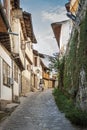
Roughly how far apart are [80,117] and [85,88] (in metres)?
1.83

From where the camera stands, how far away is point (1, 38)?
18906 mm

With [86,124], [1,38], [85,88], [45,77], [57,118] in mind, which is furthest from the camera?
[45,77]

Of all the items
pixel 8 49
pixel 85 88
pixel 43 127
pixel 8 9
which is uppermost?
pixel 8 9

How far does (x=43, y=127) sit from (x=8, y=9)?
12.4 meters

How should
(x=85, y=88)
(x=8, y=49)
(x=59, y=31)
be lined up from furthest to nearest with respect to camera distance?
1. (x=59, y=31)
2. (x=8, y=49)
3. (x=85, y=88)

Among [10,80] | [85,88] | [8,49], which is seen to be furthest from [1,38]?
[85,88]

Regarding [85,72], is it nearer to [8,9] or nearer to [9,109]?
[9,109]

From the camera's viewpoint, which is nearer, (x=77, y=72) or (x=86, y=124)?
(x=86, y=124)

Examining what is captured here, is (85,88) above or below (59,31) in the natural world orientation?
below

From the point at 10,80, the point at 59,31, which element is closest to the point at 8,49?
the point at 10,80

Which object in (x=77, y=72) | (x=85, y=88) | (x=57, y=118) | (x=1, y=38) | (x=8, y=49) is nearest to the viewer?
(x=85, y=88)

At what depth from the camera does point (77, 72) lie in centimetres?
1659

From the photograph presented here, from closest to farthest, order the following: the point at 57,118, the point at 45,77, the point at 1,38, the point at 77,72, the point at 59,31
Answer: the point at 57,118, the point at 77,72, the point at 1,38, the point at 59,31, the point at 45,77

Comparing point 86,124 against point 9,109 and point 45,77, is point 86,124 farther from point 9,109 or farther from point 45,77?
point 45,77
